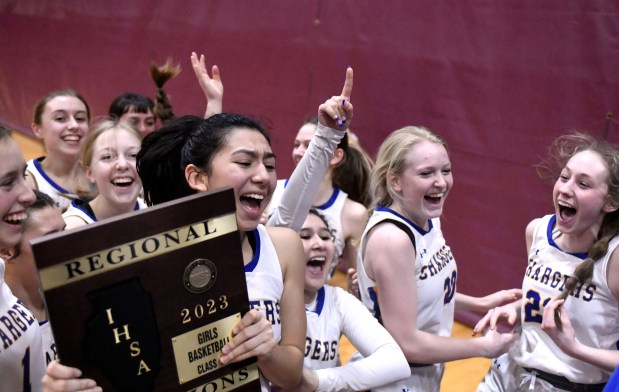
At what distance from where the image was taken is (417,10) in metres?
4.68

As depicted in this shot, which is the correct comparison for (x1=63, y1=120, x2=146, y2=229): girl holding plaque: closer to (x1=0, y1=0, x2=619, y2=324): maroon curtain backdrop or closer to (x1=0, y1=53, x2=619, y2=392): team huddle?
(x1=0, y1=53, x2=619, y2=392): team huddle

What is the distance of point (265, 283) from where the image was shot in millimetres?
1800

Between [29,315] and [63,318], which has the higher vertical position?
[63,318]

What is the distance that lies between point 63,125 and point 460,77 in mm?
2579

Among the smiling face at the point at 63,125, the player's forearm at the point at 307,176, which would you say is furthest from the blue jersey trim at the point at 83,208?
the player's forearm at the point at 307,176

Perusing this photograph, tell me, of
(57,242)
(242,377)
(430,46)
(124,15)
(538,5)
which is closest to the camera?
(57,242)

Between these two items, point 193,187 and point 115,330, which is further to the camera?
point 193,187

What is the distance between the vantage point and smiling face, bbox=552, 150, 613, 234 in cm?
244

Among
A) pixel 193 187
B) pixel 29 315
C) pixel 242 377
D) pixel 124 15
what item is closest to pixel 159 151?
pixel 193 187

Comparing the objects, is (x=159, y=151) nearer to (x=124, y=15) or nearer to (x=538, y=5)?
(x=538, y=5)

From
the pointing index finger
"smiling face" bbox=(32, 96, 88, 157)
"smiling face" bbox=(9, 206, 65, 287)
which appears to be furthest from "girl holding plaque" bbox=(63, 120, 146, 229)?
the pointing index finger

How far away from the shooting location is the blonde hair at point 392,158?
261 centimetres

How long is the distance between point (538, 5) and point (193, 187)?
298cm

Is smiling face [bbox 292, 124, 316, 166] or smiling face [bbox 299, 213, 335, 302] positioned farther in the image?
smiling face [bbox 292, 124, 316, 166]
